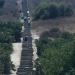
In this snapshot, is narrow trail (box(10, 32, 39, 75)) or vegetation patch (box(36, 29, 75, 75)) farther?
narrow trail (box(10, 32, 39, 75))

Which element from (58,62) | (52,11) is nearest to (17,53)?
(58,62)

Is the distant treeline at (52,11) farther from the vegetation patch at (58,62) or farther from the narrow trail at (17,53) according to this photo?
the vegetation patch at (58,62)

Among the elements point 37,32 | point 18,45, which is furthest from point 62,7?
point 18,45

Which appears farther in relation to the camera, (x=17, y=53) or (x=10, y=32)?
(x=10, y=32)

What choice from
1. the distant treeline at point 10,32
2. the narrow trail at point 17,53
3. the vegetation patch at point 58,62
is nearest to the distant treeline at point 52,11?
the distant treeline at point 10,32

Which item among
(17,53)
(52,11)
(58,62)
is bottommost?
(17,53)

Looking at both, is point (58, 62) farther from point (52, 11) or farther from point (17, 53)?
point (52, 11)

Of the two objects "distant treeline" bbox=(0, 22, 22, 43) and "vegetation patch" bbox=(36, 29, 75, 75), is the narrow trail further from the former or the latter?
"vegetation patch" bbox=(36, 29, 75, 75)

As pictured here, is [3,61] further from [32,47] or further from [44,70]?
[32,47]

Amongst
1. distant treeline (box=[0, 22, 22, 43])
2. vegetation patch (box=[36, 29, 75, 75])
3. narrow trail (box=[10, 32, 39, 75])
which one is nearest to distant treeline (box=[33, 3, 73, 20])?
distant treeline (box=[0, 22, 22, 43])
